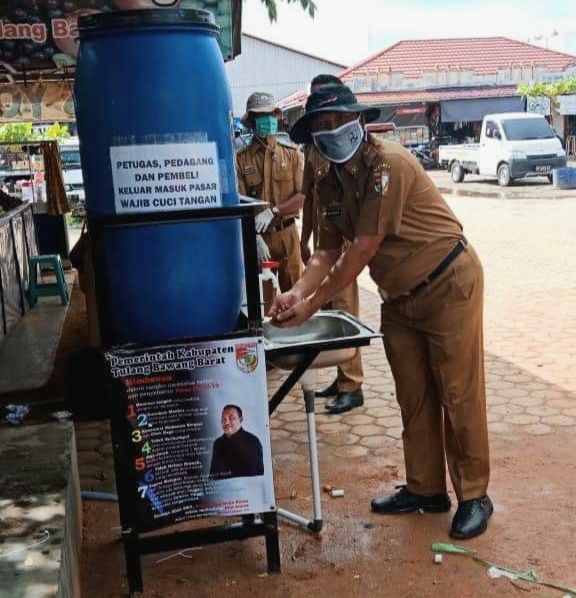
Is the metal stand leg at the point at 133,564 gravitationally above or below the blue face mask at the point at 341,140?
below

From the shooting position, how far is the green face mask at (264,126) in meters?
4.99

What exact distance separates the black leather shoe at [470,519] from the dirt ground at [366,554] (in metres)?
0.04

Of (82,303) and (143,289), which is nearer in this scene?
(143,289)

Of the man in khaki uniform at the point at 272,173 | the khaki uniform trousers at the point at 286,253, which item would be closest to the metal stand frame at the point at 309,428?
the man in khaki uniform at the point at 272,173

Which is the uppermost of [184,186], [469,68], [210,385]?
[469,68]

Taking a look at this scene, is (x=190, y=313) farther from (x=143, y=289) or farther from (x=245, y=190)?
(x=245, y=190)

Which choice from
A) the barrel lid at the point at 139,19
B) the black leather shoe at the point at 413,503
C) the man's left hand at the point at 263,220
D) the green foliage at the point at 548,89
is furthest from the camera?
the green foliage at the point at 548,89

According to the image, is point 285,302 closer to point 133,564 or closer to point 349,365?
point 133,564

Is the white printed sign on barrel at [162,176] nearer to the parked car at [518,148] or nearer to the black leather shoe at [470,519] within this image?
the black leather shoe at [470,519]

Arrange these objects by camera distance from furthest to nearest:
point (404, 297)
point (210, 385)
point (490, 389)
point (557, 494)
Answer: point (490, 389)
point (557, 494)
point (404, 297)
point (210, 385)

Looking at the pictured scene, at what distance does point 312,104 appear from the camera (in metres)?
2.88

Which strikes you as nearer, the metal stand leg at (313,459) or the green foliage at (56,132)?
the metal stand leg at (313,459)

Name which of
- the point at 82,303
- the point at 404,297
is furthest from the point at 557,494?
the point at 82,303

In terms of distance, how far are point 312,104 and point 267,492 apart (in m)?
1.42
